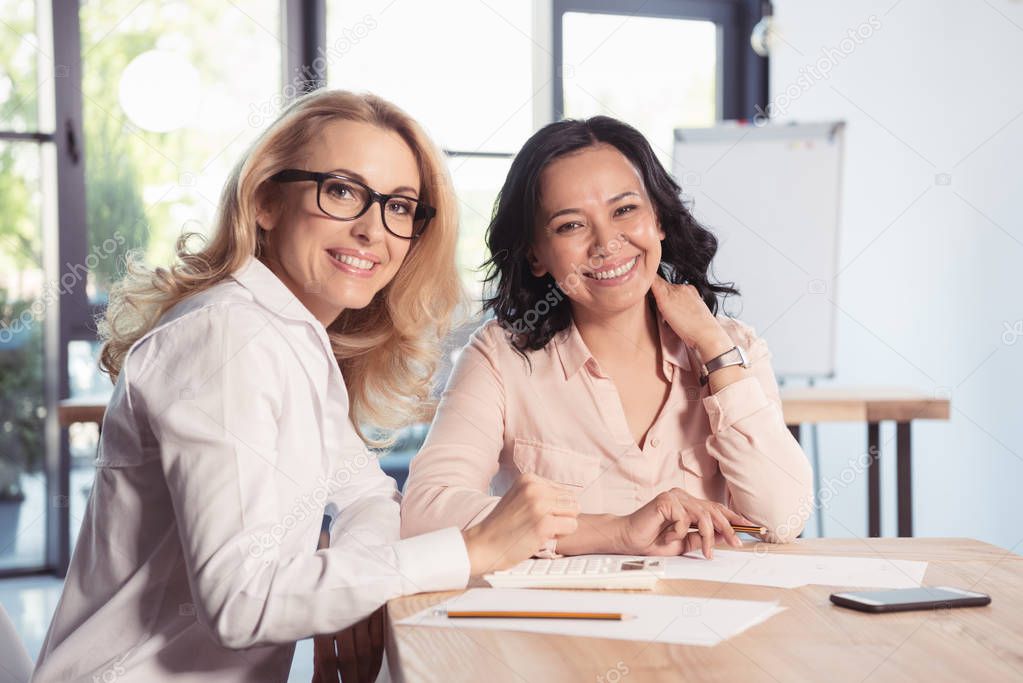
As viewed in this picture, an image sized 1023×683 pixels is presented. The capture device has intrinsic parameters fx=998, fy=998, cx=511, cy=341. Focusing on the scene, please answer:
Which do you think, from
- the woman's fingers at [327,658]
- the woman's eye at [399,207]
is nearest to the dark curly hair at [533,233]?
the woman's eye at [399,207]

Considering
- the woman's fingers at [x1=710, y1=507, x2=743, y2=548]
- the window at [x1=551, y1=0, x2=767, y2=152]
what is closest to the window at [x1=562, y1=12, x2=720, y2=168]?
the window at [x1=551, y1=0, x2=767, y2=152]

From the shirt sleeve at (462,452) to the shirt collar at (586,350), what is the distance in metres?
0.13

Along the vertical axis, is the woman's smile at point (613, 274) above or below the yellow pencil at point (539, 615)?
above

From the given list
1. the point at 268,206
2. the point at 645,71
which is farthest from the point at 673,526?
the point at 645,71

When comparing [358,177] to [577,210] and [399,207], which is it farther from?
[577,210]

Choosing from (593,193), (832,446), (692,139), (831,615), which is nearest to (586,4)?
(692,139)

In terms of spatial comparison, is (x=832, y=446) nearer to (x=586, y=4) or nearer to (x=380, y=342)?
(x=586, y=4)

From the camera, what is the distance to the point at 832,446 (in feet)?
14.5

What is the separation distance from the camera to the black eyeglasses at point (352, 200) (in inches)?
56.9

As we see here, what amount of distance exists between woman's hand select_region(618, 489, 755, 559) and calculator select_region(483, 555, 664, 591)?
0.45 ft

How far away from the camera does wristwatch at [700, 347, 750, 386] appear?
70.6 inches

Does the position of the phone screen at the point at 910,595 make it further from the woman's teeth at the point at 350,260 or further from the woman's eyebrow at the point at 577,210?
the woman's eyebrow at the point at 577,210

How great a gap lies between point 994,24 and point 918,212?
0.73 m

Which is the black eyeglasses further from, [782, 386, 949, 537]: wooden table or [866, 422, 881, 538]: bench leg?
[866, 422, 881, 538]: bench leg
